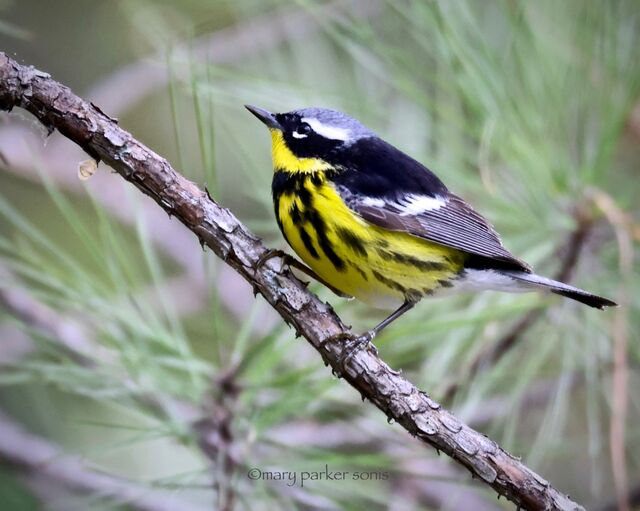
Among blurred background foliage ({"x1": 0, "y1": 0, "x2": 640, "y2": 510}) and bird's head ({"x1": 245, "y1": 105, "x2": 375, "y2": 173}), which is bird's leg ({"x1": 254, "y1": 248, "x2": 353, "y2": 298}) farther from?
bird's head ({"x1": 245, "y1": 105, "x2": 375, "y2": 173})

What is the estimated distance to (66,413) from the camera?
8.04 ft

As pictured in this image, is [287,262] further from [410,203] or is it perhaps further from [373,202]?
[410,203]


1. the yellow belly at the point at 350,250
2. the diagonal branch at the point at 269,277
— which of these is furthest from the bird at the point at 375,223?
the diagonal branch at the point at 269,277

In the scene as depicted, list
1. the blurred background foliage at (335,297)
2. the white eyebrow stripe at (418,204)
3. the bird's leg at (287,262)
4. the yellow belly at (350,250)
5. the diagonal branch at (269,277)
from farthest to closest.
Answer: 1. the white eyebrow stripe at (418,204)
2. the yellow belly at (350,250)
3. the blurred background foliage at (335,297)
4. the bird's leg at (287,262)
5. the diagonal branch at (269,277)

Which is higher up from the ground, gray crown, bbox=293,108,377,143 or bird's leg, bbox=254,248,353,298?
gray crown, bbox=293,108,377,143

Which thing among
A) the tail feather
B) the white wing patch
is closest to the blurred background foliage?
the tail feather

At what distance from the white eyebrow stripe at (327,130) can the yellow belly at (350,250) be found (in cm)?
15

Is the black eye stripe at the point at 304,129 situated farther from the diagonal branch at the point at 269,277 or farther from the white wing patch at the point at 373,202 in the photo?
the diagonal branch at the point at 269,277

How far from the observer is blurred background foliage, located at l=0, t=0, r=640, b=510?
1.57 metres

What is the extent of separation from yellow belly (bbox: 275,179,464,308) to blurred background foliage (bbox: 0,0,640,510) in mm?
95

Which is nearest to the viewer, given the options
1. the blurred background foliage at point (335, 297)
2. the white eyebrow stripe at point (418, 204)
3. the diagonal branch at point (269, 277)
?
the diagonal branch at point (269, 277)

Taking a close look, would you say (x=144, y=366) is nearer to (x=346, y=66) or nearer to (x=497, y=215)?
(x=497, y=215)

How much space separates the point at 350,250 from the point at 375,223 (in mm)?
81

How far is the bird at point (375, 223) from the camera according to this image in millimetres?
1762
